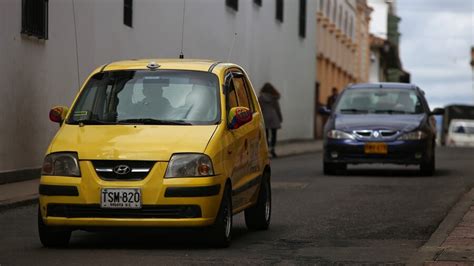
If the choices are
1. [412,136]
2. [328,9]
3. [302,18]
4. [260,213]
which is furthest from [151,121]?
[328,9]

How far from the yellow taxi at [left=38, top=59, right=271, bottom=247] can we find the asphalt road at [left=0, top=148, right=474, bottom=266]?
0.98ft

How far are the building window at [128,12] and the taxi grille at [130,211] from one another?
44.7 feet

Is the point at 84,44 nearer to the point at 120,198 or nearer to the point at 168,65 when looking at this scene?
the point at 168,65

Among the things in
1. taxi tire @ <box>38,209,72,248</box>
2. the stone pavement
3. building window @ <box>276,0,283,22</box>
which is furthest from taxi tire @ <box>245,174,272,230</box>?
building window @ <box>276,0,283,22</box>

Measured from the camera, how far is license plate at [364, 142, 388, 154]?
19.7 metres

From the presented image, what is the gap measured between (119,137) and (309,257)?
1.84 m

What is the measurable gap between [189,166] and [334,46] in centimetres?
4634

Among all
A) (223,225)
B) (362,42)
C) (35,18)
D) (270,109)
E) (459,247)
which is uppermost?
(362,42)

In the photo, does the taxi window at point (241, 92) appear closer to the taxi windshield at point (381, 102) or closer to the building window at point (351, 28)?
the taxi windshield at point (381, 102)

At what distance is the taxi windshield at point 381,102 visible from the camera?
2062cm

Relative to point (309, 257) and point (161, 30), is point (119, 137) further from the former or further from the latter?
point (161, 30)

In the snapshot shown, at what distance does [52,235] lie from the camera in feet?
32.3

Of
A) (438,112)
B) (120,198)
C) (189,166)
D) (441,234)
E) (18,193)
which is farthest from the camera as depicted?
(438,112)

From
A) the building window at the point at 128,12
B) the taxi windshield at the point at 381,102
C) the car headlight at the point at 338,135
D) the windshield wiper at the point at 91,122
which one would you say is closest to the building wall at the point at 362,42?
the building window at the point at 128,12
